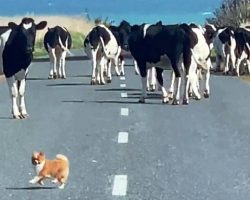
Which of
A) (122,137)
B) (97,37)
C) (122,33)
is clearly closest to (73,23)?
(122,33)

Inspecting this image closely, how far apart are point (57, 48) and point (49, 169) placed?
22794mm

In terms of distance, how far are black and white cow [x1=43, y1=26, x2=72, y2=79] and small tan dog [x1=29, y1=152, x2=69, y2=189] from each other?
21.4m

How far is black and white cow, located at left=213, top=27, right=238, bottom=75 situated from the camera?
34.9 m

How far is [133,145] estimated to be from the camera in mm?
14750

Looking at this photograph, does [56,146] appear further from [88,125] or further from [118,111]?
[118,111]

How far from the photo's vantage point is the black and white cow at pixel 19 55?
63.2 feet

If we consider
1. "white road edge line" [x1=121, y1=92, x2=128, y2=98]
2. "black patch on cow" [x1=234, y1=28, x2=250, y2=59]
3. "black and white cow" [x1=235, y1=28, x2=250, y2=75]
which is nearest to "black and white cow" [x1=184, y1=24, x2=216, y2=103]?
"white road edge line" [x1=121, y1=92, x2=128, y2=98]

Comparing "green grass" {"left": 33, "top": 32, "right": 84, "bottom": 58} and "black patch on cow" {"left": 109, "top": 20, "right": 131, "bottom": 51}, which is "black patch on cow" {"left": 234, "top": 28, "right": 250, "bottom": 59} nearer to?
"black patch on cow" {"left": 109, "top": 20, "right": 131, "bottom": 51}

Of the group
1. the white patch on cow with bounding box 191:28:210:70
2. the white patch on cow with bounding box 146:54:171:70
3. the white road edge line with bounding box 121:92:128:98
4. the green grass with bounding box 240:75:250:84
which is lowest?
the white road edge line with bounding box 121:92:128:98

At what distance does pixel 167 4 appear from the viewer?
191m

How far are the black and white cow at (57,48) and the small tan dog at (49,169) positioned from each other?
844 inches

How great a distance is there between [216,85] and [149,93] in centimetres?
391

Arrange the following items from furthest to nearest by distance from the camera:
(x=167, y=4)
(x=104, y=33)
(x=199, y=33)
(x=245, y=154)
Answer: (x=167, y=4), (x=104, y=33), (x=199, y=33), (x=245, y=154)

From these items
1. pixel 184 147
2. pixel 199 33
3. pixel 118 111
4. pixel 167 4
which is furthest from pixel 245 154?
pixel 167 4
